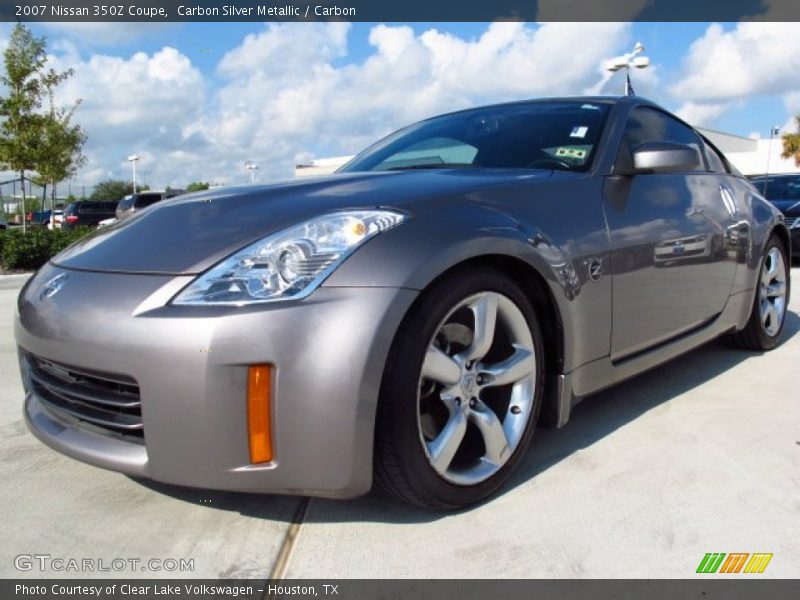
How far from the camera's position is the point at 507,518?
6.75 feet

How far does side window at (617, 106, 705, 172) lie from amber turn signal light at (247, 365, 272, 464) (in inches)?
69.1

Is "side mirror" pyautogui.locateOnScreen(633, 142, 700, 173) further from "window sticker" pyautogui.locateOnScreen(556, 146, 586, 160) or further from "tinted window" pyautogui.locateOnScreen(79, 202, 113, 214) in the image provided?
"tinted window" pyautogui.locateOnScreen(79, 202, 113, 214)

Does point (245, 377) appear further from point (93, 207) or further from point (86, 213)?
point (93, 207)

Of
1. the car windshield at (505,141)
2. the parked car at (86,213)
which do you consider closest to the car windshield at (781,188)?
the car windshield at (505,141)

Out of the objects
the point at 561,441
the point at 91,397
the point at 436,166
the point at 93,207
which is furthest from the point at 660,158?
the point at 93,207

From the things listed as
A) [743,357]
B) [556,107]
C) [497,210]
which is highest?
[556,107]

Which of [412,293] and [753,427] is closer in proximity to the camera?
[412,293]

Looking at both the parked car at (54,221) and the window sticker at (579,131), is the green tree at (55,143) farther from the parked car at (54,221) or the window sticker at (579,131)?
the window sticker at (579,131)

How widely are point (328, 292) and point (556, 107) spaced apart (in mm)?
1810

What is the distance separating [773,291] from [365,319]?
10.8ft

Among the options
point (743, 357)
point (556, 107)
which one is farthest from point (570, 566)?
point (743, 357)

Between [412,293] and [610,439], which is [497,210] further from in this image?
[610,439]

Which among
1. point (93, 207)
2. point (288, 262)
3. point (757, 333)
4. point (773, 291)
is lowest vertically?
point (757, 333)
